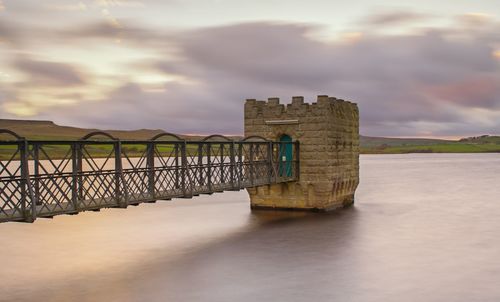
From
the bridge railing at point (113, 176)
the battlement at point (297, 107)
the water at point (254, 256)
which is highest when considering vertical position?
the battlement at point (297, 107)

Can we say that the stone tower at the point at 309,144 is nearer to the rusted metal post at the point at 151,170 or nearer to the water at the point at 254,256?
the water at the point at 254,256

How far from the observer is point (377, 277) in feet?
63.7

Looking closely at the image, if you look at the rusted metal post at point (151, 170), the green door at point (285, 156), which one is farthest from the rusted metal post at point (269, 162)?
the rusted metal post at point (151, 170)

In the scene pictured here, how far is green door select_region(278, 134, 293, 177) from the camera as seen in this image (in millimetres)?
32500

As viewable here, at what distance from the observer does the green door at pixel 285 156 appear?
32.5 m

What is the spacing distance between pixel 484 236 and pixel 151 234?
17.3m

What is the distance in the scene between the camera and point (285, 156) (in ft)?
112

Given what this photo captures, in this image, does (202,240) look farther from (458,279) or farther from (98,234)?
(458,279)

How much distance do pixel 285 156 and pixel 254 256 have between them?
1227 cm

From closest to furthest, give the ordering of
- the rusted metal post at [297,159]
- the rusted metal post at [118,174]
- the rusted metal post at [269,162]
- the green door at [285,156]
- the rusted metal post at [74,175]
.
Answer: the rusted metal post at [74,175] → the rusted metal post at [118,174] → the rusted metal post at [269,162] → the green door at [285,156] → the rusted metal post at [297,159]

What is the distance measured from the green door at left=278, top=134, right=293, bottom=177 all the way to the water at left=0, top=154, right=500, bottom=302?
2.63 metres

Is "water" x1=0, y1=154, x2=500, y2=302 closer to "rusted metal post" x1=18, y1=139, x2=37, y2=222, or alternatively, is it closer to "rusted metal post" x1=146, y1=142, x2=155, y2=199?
"rusted metal post" x1=18, y1=139, x2=37, y2=222

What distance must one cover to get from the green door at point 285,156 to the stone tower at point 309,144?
0.45m

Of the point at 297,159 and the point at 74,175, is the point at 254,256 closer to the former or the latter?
the point at 74,175
